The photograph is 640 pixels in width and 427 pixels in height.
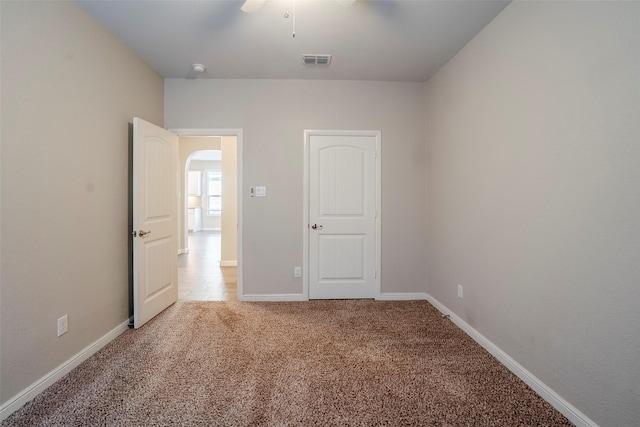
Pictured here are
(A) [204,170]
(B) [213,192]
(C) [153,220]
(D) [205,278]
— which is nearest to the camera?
(C) [153,220]

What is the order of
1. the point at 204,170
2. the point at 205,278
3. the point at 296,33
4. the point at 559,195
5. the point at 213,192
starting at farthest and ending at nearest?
the point at 213,192 < the point at 204,170 < the point at 205,278 < the point at 296,33 < the point at 559,195

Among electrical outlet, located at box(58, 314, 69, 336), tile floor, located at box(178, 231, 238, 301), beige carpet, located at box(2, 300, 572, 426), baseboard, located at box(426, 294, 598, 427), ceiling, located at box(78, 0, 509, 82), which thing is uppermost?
ceiling, located at box(78, 0, 509, 82)

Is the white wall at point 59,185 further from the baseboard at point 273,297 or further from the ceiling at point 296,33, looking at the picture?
the baseboard at point 273,297

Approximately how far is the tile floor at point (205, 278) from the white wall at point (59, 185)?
1.05 m

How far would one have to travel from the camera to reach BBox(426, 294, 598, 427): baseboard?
5.08 feet

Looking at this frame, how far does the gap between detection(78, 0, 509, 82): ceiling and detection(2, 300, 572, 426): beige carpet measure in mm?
2584

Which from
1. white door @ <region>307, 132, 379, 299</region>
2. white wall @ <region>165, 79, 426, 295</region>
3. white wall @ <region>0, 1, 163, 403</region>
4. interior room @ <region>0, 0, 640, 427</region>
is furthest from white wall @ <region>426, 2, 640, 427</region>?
white wall @ <region>0, 1, 163, 403</region>

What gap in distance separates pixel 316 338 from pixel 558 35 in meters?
2.67

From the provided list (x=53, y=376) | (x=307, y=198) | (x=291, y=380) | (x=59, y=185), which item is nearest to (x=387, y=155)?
(x=307, y=198)

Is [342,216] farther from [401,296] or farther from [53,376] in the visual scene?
[53,376]

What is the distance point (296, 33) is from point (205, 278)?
3574mm

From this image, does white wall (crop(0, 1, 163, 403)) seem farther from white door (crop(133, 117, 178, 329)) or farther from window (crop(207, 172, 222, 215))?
window (crop(207, 172, 222, 215))

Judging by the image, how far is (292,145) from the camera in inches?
134

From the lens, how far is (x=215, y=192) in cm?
1136
